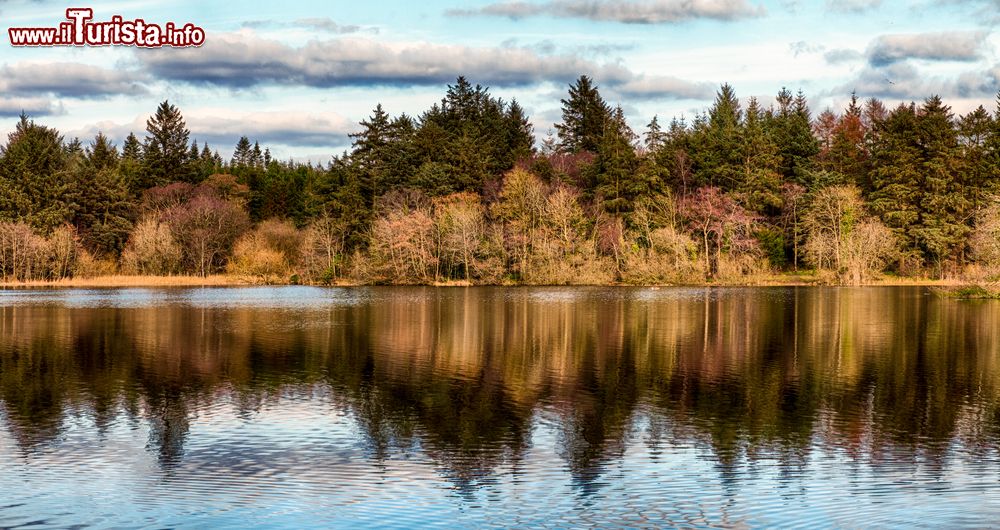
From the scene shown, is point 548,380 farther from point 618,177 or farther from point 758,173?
point 758,173

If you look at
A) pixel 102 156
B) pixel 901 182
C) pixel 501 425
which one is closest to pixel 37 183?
pixel 102 156

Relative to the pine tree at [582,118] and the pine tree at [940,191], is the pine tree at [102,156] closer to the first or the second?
the pine tree at [582,118]

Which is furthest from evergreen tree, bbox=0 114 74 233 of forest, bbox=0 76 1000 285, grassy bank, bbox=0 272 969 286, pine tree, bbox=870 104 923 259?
pine tree, bbox=870 104 923 259

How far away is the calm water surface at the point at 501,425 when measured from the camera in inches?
609

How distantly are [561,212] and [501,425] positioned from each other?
68.8m

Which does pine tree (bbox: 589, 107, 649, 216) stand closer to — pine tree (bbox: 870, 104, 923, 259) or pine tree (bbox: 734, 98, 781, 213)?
pine tree (bbox: 734, 98, 781, 213)

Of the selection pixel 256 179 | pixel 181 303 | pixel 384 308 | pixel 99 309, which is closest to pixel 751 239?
pixel 384 308

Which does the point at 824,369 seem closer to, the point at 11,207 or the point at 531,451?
the point at 531,451

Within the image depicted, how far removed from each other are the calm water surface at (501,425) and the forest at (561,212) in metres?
43.9

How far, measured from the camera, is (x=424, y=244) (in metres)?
92.1

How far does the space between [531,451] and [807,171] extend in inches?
3294

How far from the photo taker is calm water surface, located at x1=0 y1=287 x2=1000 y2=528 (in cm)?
1547

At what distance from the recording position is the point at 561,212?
9006 centimetres

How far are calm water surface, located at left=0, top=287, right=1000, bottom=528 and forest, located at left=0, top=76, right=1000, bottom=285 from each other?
4392cm
